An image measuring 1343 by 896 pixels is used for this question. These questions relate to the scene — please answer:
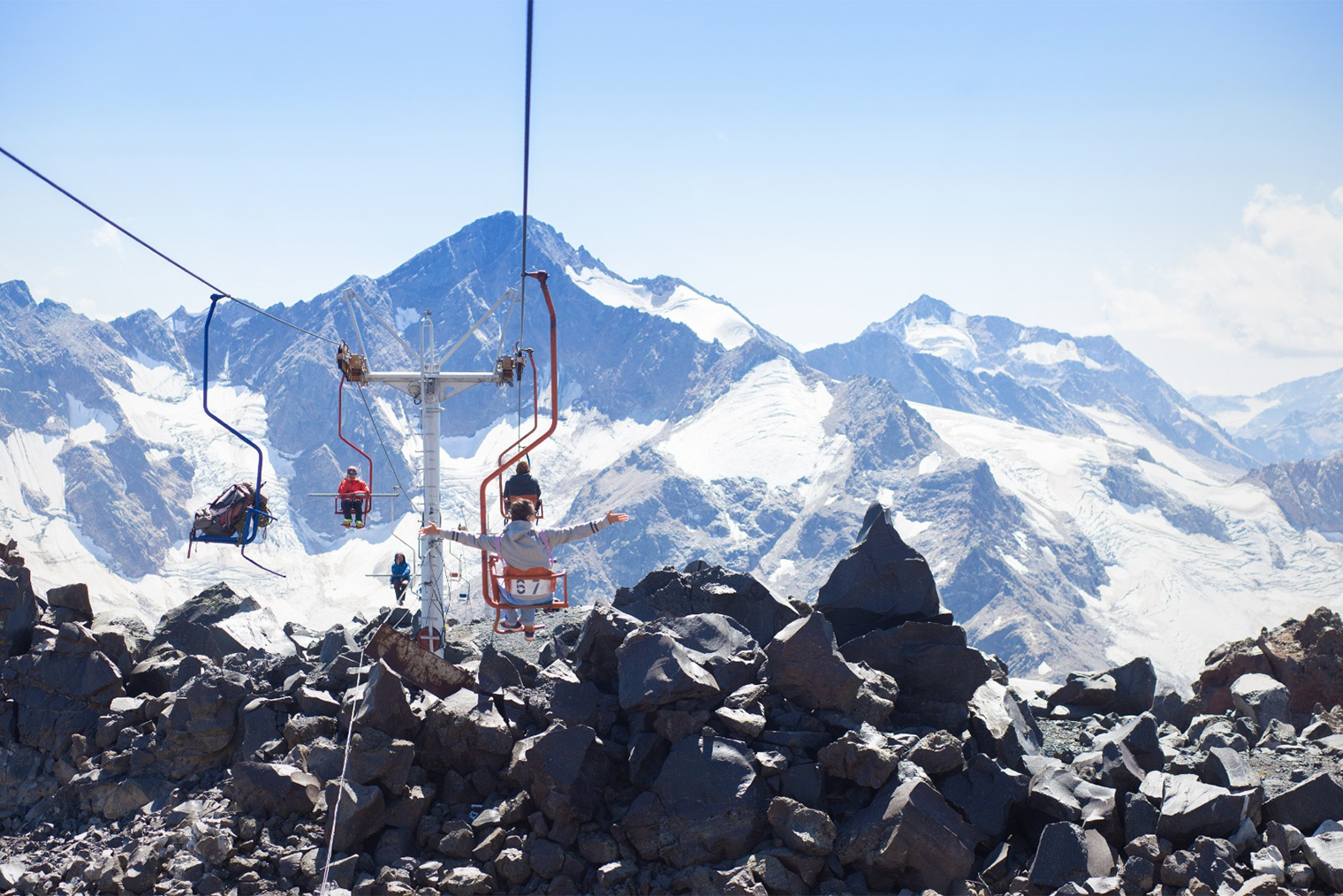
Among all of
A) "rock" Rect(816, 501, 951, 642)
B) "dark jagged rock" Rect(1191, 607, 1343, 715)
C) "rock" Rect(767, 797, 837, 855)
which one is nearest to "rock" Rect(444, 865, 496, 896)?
"rock" Rect(767, 797, 837, 855)

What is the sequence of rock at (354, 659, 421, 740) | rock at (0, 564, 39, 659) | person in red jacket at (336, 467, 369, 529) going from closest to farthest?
rock at (354, 659, 421, 740) → rock at (0, 564, 39, 659) → person in red jacket at (336, 467, 369, 529)

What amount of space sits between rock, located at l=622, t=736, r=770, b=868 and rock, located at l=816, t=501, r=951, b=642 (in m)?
5.06

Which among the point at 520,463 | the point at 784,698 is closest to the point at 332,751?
the point at 520,463

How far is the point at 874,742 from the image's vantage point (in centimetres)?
1525

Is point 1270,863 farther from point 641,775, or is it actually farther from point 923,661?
point 641,775

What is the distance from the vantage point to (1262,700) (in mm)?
20828

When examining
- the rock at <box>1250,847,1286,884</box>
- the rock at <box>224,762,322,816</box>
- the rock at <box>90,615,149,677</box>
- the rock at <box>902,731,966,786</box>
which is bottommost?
the rock at <box>1250,847,1286,884</box>

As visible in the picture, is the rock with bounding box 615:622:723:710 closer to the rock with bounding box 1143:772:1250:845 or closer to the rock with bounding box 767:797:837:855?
the rock with bounding box 767:797:837:855

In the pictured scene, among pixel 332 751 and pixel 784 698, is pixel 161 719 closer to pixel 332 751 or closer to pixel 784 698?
pixel 332 751

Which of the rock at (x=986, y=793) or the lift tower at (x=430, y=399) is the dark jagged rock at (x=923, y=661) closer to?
the rock at (x=986, y=793)

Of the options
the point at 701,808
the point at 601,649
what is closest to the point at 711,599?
the point at 601,649

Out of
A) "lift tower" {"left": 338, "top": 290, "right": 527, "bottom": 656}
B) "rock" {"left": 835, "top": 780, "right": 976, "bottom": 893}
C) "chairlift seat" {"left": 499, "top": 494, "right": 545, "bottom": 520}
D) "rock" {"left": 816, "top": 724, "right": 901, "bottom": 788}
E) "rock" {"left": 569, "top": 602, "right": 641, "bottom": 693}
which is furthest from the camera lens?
"lift tower" {"left": 338, "top": 290, "right": 527, "bottom": 656}

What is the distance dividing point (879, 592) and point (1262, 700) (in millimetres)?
8193

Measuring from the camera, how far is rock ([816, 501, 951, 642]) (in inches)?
769
